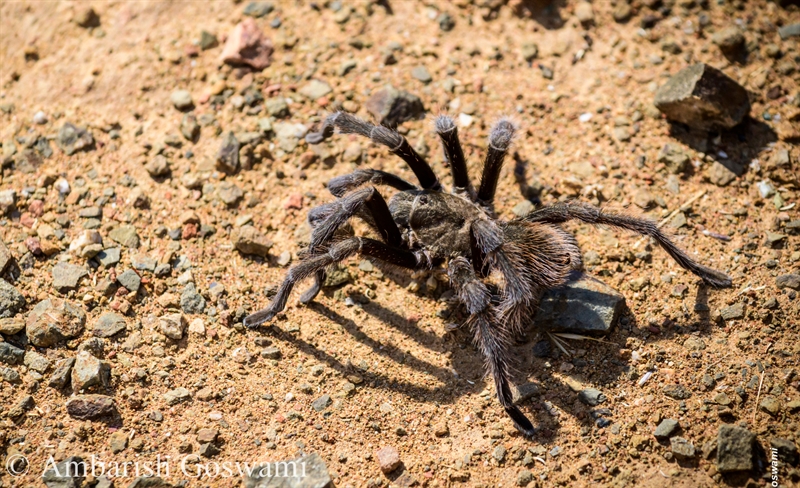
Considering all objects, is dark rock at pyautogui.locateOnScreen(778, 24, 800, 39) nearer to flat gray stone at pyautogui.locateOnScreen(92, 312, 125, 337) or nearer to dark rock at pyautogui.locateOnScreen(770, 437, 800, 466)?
dark rock at pyautogui.locateOnScreen(770, 437, 800, 466)

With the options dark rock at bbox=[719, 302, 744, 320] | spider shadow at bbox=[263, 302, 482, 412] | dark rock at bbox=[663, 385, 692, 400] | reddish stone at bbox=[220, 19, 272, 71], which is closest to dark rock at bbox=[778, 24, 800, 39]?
dark rock at bbox=[719, 302, 744, 320]

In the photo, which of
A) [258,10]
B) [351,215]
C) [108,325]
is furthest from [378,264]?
→ [258,10]

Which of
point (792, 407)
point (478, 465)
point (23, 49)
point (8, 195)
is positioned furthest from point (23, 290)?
point (792, 407)

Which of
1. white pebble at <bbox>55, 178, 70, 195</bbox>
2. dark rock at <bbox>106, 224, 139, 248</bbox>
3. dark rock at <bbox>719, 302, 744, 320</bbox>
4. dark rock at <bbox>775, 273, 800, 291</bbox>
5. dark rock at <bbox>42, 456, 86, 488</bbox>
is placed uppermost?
white pebble at <bbox>55, 178, 70, 195</bbox>

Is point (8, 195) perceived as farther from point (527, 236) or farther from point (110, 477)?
point (527, 236)

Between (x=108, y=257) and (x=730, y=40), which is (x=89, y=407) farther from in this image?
(x=730, y=40)

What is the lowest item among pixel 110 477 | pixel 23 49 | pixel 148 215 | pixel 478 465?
pixel 478 465

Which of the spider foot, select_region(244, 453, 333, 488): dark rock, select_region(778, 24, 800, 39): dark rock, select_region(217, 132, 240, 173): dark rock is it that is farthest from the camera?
select_region(778, 24, 800, 39): dark rock
